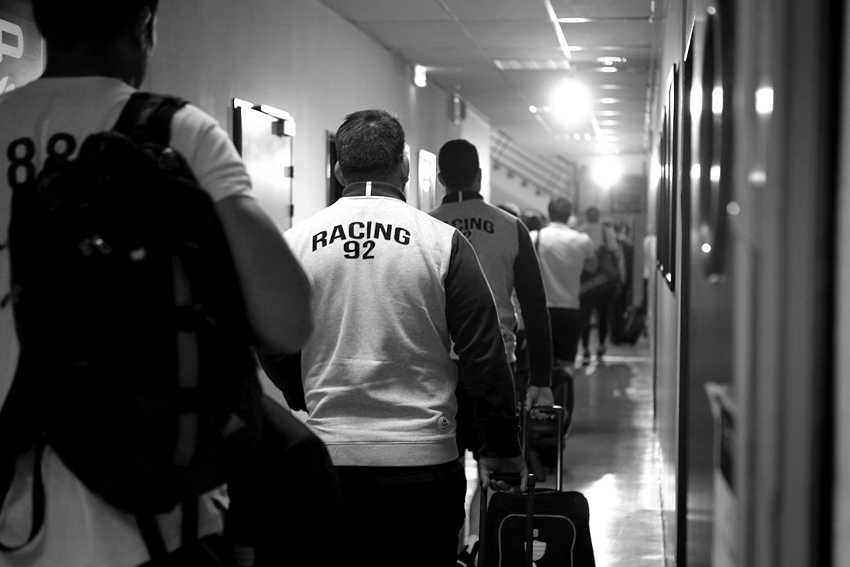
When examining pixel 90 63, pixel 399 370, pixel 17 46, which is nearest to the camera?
pixel 90 63

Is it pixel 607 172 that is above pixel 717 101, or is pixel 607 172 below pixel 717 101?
above

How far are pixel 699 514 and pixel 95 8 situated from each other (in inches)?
44.0

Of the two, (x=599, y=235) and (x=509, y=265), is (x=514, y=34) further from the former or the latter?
(x=509, y=265)

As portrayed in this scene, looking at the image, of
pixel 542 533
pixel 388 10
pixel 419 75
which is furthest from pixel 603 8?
pixel 542 533

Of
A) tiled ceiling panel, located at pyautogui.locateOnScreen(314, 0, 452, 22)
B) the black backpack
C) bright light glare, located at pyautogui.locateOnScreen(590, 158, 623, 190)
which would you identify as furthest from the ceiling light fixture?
bright light glare, located at pyautogui.locateOnScreen(590, 158, 623, 190)

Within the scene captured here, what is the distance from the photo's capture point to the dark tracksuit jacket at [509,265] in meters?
3.61

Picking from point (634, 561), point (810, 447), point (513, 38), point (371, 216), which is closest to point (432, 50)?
point (513, 38)

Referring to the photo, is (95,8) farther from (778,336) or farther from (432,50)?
(432,50)

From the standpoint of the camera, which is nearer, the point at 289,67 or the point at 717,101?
the point at 717,101

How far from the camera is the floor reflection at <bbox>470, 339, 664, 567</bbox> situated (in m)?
4.61

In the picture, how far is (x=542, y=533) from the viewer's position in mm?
3182

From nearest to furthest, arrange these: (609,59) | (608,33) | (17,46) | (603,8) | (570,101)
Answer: (17,46), (603,8), (608,33), (609,59), (570,101)

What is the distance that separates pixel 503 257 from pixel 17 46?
75.1 inches

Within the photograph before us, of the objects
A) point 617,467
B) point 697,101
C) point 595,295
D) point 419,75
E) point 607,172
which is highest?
point 419,75
